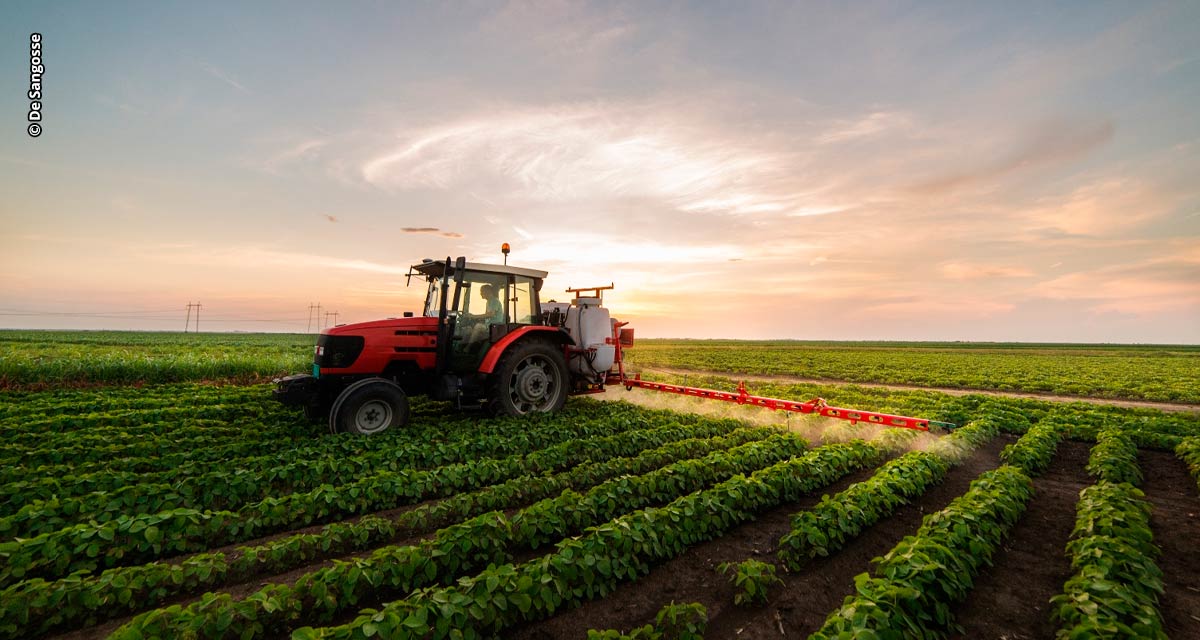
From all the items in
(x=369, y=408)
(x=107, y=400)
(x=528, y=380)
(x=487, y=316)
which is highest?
(x=487, y=316)

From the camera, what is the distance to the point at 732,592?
4.21m

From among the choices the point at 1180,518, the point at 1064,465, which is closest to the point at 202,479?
the point at 1180,518

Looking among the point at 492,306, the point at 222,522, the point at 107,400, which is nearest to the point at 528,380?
the point at 492,306

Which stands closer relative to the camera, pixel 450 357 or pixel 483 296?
pixel 450 357

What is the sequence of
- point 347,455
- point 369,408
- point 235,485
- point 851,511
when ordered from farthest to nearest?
point 369,408
point 347,455
point 235,485
point 851,511

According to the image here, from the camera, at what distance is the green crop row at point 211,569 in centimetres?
354

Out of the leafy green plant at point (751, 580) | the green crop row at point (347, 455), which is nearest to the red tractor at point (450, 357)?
the green crop row at point (347, 455)

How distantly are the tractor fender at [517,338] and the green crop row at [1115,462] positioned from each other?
9254 millimetres

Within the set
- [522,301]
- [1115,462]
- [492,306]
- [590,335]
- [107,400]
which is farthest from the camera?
[107,400]

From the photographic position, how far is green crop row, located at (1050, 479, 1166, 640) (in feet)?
10.8

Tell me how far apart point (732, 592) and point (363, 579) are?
3108mm

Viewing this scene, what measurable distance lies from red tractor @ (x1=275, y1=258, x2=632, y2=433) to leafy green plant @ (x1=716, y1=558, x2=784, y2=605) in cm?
599

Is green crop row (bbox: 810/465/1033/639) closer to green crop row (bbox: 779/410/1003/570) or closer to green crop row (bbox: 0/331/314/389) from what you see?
green crop row (bbox: 779/410/1003/570)

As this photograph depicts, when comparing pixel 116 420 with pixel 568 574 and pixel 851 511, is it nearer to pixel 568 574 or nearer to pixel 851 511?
pixel 568 574
